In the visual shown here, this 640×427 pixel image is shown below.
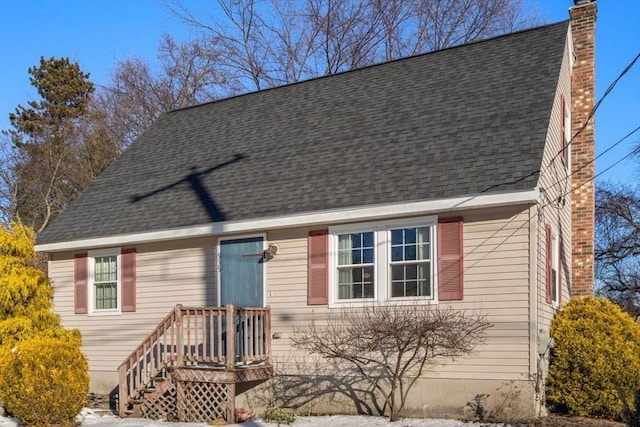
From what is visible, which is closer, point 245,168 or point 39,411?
point 39,411

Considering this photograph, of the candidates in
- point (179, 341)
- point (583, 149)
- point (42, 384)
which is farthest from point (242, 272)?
point (583, 149)

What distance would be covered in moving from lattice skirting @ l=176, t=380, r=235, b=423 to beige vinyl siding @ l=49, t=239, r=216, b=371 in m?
2.26

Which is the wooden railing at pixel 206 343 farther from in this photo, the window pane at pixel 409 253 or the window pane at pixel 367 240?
the window pane at pixel 409 253

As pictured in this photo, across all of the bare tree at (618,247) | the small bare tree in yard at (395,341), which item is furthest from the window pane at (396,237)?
the bare tree at (618,247)

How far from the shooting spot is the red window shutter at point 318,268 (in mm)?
12195

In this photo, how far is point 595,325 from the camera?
11.4m

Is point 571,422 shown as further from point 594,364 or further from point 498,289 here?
point 498,289

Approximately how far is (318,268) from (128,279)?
15.2 ft

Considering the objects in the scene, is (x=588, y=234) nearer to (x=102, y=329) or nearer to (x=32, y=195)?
(x=102, y=329)

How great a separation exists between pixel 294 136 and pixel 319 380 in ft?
16.6

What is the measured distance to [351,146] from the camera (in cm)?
1341

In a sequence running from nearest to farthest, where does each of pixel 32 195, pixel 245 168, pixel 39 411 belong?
1. pixel 39 411
2. pixel 245 168
3. pixel 32 195

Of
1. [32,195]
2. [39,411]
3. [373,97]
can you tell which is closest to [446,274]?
[373,97]

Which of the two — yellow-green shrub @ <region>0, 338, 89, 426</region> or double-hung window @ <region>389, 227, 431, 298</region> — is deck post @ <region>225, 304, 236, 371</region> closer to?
yellow-green shrub @ <region>0, 338, 89, 426</region>
